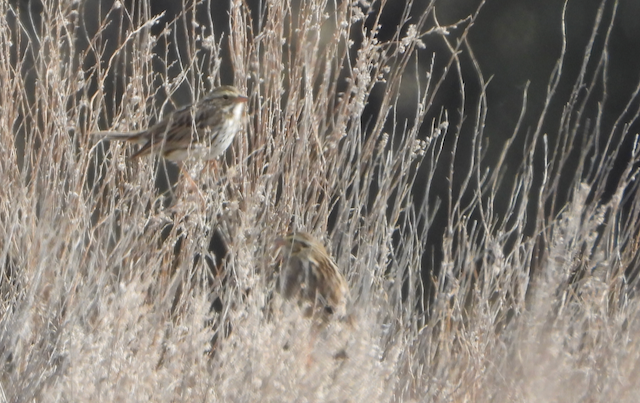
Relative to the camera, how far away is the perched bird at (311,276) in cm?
315

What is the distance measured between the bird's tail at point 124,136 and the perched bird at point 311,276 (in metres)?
0.80

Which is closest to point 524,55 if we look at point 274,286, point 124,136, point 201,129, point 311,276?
point 201,129

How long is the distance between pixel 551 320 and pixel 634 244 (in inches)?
46.5

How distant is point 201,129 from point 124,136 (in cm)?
52

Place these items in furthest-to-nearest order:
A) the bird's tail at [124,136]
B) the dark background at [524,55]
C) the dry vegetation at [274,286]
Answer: the dark background at [524,55]
the bird's tail at [124,136]
the dry vegetation at [274,286]

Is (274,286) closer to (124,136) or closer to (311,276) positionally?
(311,276)

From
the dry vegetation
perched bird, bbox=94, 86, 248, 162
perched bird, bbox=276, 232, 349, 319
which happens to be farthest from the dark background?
perched bird, bbox=276, 232, 349, 319

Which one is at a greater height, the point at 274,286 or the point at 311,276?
the point at 274,286

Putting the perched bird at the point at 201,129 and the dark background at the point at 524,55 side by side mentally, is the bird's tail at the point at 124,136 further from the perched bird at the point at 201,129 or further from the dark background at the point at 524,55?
the dark background at the point at 524,55

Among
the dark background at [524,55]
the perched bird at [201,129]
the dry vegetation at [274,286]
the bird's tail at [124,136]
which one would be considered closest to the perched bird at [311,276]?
the dry vegetation at [274,286]

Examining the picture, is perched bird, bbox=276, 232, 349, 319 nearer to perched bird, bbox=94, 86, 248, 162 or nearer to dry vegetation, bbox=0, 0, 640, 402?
dry vegetation, bbox=0, 0, 640, 402

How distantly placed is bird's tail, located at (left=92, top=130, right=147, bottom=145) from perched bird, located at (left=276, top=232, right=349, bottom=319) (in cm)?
80

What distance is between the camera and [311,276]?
3.27m

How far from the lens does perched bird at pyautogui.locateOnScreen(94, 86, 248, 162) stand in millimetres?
3793
